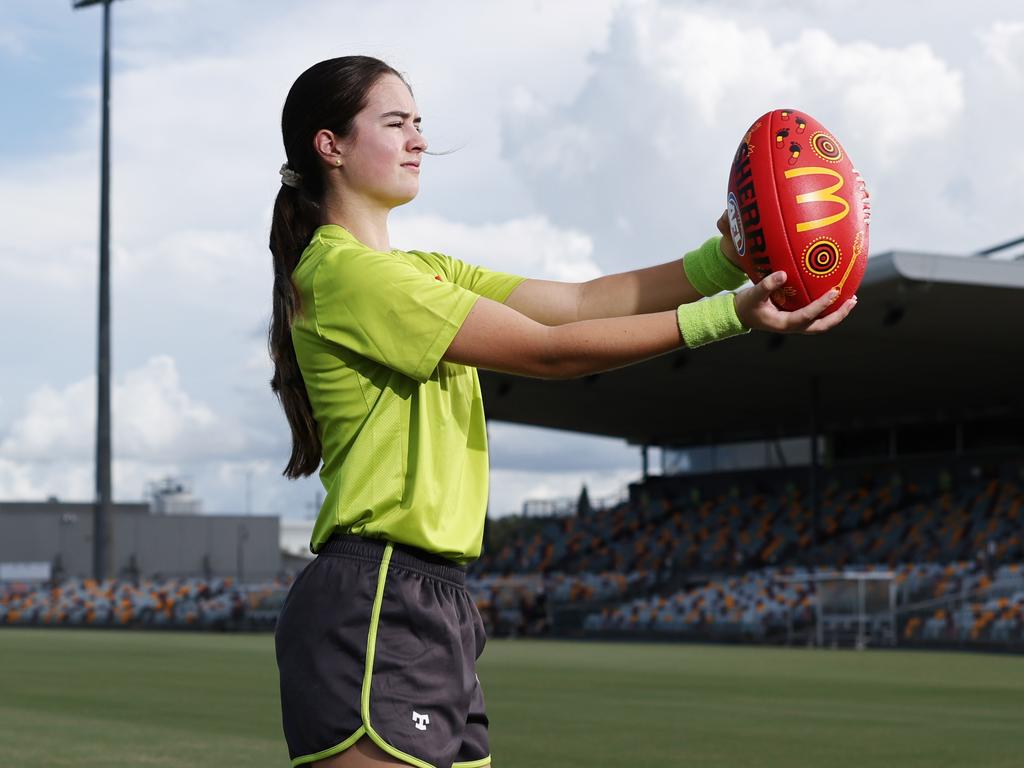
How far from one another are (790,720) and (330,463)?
30.3ft

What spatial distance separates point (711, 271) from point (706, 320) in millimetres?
667

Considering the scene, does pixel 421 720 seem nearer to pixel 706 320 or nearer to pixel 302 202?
pixel 706 320

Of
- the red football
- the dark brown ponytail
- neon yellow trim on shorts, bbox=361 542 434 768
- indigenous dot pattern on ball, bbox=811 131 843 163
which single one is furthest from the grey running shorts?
indigenous dot pattern on ball, bbox=811 131 843 163

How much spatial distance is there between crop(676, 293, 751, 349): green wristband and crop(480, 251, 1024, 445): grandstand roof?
75.2ft

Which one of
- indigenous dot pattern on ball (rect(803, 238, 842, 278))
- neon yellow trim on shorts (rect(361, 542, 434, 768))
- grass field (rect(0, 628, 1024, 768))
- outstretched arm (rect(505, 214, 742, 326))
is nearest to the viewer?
neon yellow trim on shorts (rect(361, 542, 434, 768))

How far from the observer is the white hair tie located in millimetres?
3359

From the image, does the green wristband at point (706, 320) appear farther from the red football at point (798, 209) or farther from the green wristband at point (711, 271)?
the green wristband at point (711, 271)

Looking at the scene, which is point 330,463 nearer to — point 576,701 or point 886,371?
point 576,701

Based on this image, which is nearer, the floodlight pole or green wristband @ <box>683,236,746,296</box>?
green wristband @ <box>683,236,746,296</box>

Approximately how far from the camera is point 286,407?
3248mm

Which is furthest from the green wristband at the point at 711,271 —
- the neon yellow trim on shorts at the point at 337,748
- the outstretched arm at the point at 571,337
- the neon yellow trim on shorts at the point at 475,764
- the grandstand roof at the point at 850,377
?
the grandstand roof at the point at 850,377

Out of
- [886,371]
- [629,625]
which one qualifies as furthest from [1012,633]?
[886,371]

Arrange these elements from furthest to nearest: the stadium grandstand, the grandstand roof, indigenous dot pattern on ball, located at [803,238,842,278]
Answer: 1. the stadium grandstand
2. the grandstand roof
3. indigenous dot pattern on ball, located at [803,238,842,278]

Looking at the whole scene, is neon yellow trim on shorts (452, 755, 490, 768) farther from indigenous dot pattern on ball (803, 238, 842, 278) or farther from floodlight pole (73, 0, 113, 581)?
floodlight pole (73, 0, 113, 581)
